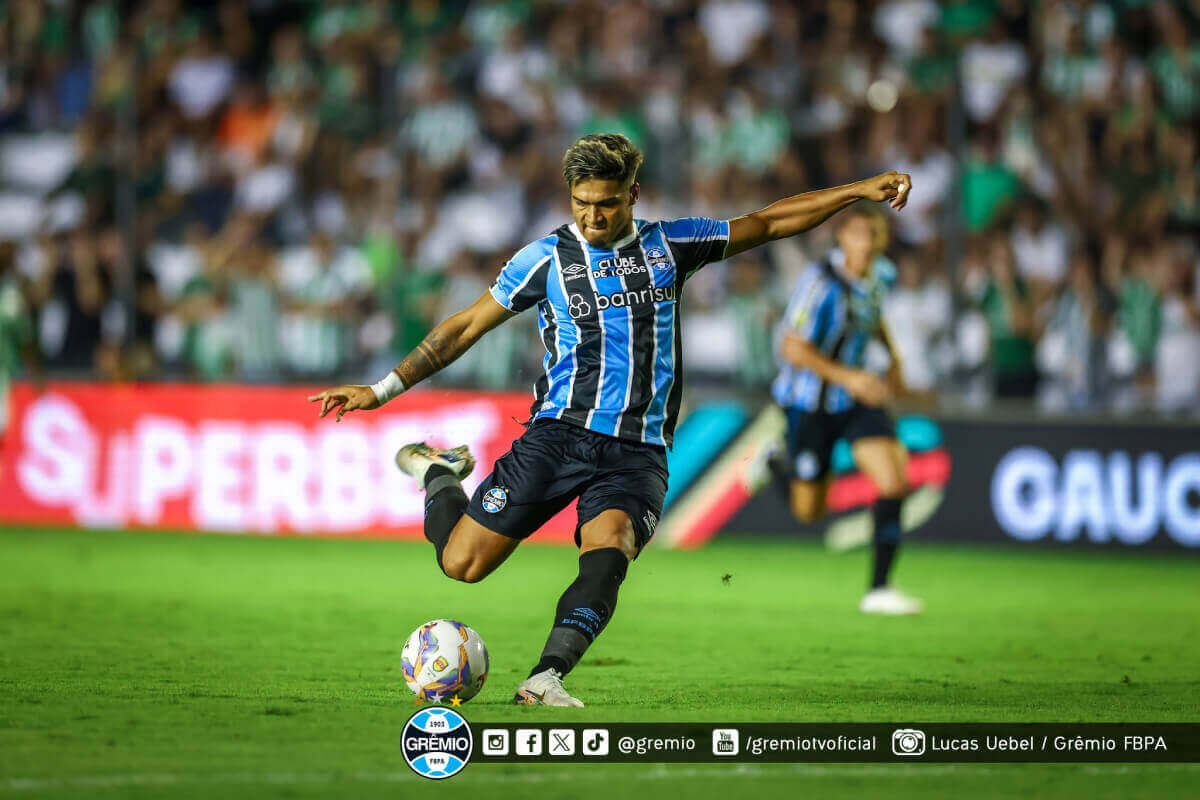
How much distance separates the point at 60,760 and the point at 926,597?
23.2 ft

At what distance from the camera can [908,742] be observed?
17.8ft

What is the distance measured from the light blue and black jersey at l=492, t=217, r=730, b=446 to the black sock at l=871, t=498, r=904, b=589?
369 centimetres

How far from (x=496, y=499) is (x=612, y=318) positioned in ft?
2.92

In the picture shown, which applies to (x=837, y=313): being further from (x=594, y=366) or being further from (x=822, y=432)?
(x=594, y=366)

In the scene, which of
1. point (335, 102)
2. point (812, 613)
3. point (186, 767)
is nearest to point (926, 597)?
point (812, 613)

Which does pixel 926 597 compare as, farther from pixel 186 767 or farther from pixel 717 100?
pixel 186 767

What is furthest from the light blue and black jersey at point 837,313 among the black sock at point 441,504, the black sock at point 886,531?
the black sock at point 441,504

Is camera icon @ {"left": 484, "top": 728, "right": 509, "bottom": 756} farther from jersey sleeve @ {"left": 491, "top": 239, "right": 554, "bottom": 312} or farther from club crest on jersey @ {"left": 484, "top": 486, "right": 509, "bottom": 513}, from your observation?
jersey sleeve @ {"left": 491, "top": 239, "right": 554, "bottom": 312}

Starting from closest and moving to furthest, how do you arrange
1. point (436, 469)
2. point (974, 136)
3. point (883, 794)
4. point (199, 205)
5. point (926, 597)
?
point (883, 794), point (436, 469), point (926, 597), point (974, 136), point (199, 205)

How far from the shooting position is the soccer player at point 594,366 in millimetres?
6496

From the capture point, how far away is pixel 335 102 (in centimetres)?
1559

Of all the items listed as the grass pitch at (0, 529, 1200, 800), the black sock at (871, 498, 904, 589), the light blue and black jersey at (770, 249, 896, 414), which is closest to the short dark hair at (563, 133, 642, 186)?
the grass pitch at (0, 529, 1200, 800)

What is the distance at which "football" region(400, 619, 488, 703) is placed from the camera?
610 centimetres

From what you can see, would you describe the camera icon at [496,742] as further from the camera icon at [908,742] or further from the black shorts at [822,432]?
the black shorts at [822,432]
